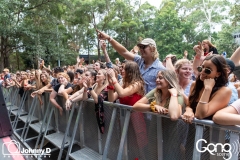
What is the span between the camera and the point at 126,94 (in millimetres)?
2693

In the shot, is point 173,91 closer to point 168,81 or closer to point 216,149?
point 168,81

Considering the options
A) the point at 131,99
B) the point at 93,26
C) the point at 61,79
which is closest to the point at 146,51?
the point at 131,99

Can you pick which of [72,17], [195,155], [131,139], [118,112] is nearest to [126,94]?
[118,112]

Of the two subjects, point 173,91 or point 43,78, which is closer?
point 173,91

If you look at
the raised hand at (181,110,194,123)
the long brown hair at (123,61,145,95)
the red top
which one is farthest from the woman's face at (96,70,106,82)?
the raised hand at (181,110,194,123)

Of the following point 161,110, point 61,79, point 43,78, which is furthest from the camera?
point 43,78

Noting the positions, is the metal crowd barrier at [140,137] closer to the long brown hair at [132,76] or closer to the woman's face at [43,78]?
the long brown hair at [132,76]

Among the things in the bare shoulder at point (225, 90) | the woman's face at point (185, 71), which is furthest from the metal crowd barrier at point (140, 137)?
the woman's face at point (185, 71)

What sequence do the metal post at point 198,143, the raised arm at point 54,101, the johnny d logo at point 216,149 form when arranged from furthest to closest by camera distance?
the raised arm at point 54,101 → the metal post at point 198,143 → the johnny d logo at point 216,149

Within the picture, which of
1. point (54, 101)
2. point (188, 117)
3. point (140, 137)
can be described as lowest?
point (140, 137)

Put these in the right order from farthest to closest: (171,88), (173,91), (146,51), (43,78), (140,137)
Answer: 1. (43,78)
2. (146,51)
3. (140,137)
4. (171,88)
5. (173,91)

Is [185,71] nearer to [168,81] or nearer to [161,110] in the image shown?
[168,81]

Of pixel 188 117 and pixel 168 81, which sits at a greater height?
pixel 168 81

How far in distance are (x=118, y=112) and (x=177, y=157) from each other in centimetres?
100
